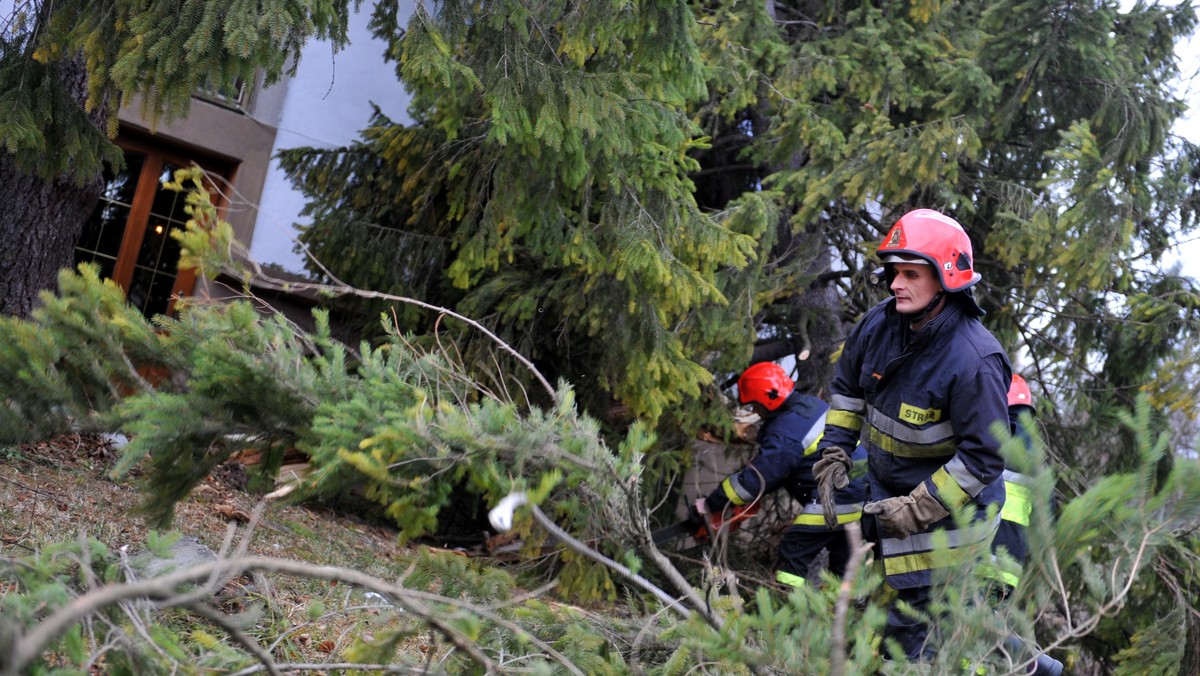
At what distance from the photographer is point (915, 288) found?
13.2 feet

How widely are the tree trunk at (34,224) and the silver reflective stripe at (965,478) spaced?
4.62 meters

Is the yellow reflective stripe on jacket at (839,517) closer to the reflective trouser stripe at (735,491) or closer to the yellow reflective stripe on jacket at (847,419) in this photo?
the reflective trouser stripe at (735,491)

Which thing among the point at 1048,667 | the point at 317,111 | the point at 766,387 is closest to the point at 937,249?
the point at 1048,667

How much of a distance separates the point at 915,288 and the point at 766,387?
88.1 inches

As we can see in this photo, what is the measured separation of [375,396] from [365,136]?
4.98 metres

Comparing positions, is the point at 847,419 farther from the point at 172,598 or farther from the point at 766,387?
the point at 172,598

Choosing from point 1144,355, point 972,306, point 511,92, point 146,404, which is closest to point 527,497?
point 146,404

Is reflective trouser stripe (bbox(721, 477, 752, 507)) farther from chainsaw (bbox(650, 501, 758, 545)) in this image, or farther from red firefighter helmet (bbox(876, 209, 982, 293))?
red firefighter helmet (bbox(876, 209, 982, 293))

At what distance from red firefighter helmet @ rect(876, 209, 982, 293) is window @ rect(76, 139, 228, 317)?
20.9ft

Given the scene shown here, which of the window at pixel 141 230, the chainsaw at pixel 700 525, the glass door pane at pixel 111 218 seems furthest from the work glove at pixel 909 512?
the glass door pane at pixel 111 218

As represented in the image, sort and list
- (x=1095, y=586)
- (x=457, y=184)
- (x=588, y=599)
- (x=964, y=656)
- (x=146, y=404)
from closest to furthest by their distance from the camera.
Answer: (x=1095, y=586) → (x=964, y=656) → (x=146, y=404) → (x=588, y=599) → (x=457, y=184)

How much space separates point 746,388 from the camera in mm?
6270

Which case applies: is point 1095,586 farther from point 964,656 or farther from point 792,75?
point 792,75

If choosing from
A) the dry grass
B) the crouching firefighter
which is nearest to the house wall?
the dry grass
